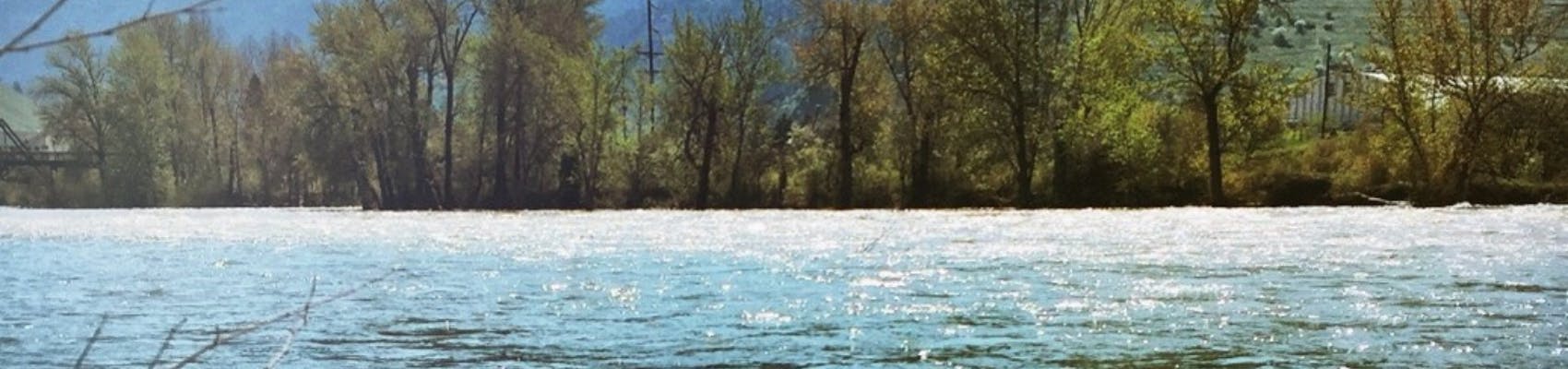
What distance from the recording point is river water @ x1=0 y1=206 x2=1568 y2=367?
12.2m

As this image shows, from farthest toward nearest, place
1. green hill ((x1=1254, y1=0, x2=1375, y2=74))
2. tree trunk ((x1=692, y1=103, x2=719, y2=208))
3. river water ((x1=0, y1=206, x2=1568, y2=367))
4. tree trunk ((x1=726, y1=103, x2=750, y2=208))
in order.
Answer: green hill ((x1=1254, y1=0, x2=1375, y2=74)) → tree trunk ((x1=726, y1=103, x2=750, y2=208)) → tree trunk ((x1=692, y1=103, x2=719, y2=208)) → river water ((x1=0, y1=206, x2=1568, y2=367))

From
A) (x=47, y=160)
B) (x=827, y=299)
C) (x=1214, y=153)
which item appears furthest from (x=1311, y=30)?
(x=827, y=299)

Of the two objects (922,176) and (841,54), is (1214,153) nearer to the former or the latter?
(922,176)

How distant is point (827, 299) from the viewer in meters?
17.1

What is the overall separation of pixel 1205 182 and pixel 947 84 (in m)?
9.28

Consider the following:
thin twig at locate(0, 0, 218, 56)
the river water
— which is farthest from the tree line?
thin twig at locate(0, 0, 218, 56)

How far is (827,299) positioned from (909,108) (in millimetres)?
43427

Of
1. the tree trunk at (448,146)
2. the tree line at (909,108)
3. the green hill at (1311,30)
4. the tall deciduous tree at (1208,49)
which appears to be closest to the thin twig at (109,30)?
the tree line at (909,108)

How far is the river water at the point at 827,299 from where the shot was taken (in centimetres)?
1222

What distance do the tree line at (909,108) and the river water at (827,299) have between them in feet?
66.9

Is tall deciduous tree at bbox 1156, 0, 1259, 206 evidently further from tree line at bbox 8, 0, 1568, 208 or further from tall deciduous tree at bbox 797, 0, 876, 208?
tall deciduous tree at bbox 797, 0, 876, 208

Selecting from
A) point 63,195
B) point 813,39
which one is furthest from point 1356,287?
point 63,195

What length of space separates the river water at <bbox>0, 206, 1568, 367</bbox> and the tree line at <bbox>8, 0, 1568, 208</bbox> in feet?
66.9

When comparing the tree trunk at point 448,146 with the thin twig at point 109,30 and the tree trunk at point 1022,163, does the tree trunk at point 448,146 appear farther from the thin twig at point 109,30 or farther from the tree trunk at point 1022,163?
the thin twig at point 109,30
